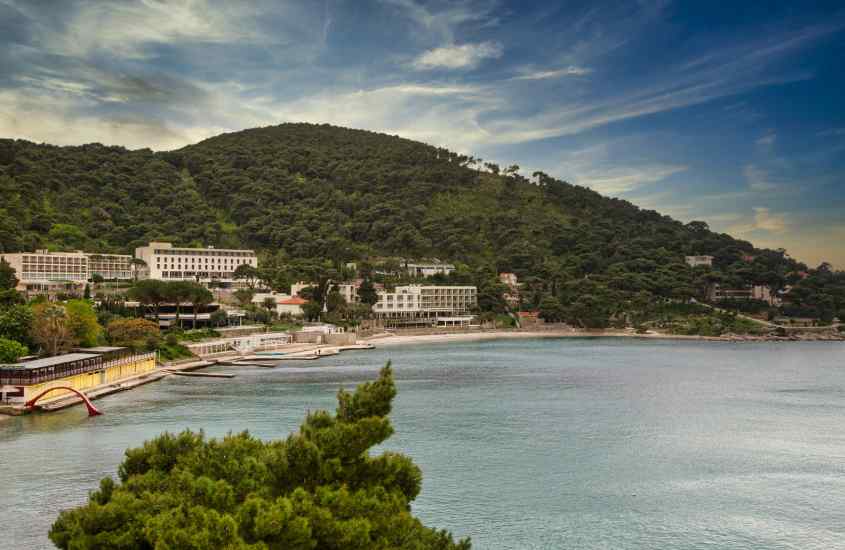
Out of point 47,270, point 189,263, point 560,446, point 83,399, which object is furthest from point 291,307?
point 560,446

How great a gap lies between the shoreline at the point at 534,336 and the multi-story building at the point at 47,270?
2920 centimetres

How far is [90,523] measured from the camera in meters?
10.2

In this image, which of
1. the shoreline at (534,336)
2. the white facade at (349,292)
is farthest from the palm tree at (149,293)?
the white facade at (349,292)

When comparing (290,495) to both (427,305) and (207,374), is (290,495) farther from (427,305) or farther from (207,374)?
(427,305)

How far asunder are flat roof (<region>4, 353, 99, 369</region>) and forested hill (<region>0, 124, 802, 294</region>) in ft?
141

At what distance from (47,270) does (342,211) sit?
5565 cm

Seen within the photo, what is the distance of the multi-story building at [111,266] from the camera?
77.4 meters

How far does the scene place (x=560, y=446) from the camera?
89.5 feet

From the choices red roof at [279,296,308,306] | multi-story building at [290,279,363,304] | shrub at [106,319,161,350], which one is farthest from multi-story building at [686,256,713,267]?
shrub at [106,319,161,350]

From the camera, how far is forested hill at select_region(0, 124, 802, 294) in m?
95.5

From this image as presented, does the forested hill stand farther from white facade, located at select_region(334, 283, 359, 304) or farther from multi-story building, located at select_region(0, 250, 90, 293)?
white facade, located at select_region(334, 283, 359, 304)

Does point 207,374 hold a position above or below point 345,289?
below

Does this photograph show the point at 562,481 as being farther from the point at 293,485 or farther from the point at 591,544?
the point at 293,485

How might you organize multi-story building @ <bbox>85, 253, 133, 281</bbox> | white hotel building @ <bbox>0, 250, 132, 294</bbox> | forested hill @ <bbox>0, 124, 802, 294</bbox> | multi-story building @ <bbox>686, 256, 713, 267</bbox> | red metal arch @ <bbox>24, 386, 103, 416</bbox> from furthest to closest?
multi-story building @ <bbox>686, 256, 713, 267</bbox>
forested hill @ <bbox>0, 124, 802, 294</bbox>
multi-story building @ <bbox>85, 253, 133, 281</bbox>
white hotel building @ <bbox>0, 250, 132, 294</bbox>
red metal arch @ <bbox>24, 386, 103, 416</bbox>
